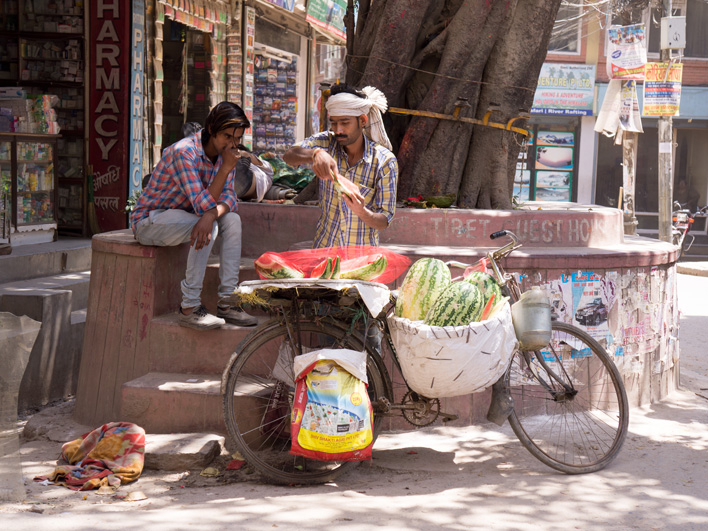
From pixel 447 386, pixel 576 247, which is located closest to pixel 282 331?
pixel 447 386

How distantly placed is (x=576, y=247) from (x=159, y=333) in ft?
9.86

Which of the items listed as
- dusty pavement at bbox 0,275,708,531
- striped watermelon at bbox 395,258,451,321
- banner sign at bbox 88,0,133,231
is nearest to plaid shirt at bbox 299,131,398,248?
striped watermelon at bbox 395,258,451,321

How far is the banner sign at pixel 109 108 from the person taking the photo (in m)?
10.4

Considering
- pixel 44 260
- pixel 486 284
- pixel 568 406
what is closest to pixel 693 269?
pixel 44 260

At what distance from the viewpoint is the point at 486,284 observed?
177 inches

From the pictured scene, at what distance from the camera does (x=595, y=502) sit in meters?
4.18

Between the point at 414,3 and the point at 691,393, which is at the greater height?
the point at 414,3

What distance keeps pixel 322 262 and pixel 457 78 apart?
306cm

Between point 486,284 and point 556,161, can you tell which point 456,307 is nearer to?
point 486,284

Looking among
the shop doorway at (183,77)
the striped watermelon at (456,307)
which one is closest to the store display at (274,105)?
the shop doorway at (183,77)

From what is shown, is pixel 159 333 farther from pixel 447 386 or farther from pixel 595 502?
pixel 595 502

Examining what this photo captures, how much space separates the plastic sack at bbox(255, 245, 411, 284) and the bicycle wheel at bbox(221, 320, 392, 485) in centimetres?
29

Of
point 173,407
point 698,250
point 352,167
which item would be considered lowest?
point 173,407

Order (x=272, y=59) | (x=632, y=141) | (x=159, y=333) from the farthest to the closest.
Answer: (x=632, y=141), (x=272, y=59), (x=159, y=333)
